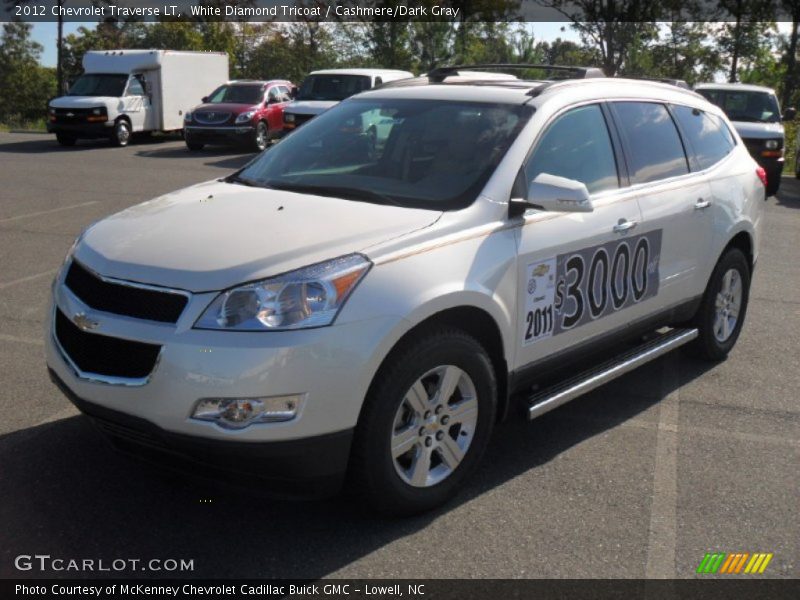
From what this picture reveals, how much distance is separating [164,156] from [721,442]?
722 inches

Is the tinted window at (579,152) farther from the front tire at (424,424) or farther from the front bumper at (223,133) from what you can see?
the front bumper at (223,133)

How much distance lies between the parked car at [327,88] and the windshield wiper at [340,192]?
15.7 metres

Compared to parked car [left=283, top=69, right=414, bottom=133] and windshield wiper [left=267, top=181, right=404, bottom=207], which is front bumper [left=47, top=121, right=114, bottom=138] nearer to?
parked car [left=283, top=69, right=414, bottom=133]

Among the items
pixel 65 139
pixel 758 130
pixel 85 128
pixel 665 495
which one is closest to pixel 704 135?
pixel 665 495

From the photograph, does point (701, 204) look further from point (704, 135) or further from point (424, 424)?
point (424, 424)

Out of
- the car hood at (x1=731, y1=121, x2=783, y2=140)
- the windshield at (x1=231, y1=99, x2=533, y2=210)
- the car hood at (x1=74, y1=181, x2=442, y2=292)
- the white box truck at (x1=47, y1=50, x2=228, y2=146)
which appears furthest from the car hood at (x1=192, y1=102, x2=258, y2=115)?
the car hood at (x1=74, y1=181, x2=442, y2=292)

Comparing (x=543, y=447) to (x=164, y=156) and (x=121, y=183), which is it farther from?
(x=164, y=156)

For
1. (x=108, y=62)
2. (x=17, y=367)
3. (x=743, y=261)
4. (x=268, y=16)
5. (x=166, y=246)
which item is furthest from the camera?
(x=268, y=16)

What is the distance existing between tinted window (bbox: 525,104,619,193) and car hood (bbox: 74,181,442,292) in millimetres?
779

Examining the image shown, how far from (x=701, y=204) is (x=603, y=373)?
1390mm

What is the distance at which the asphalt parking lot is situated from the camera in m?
3.71

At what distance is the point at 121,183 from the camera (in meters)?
15.9

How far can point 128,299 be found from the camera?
146 inches

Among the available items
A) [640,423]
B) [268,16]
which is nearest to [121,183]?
[640,423]
